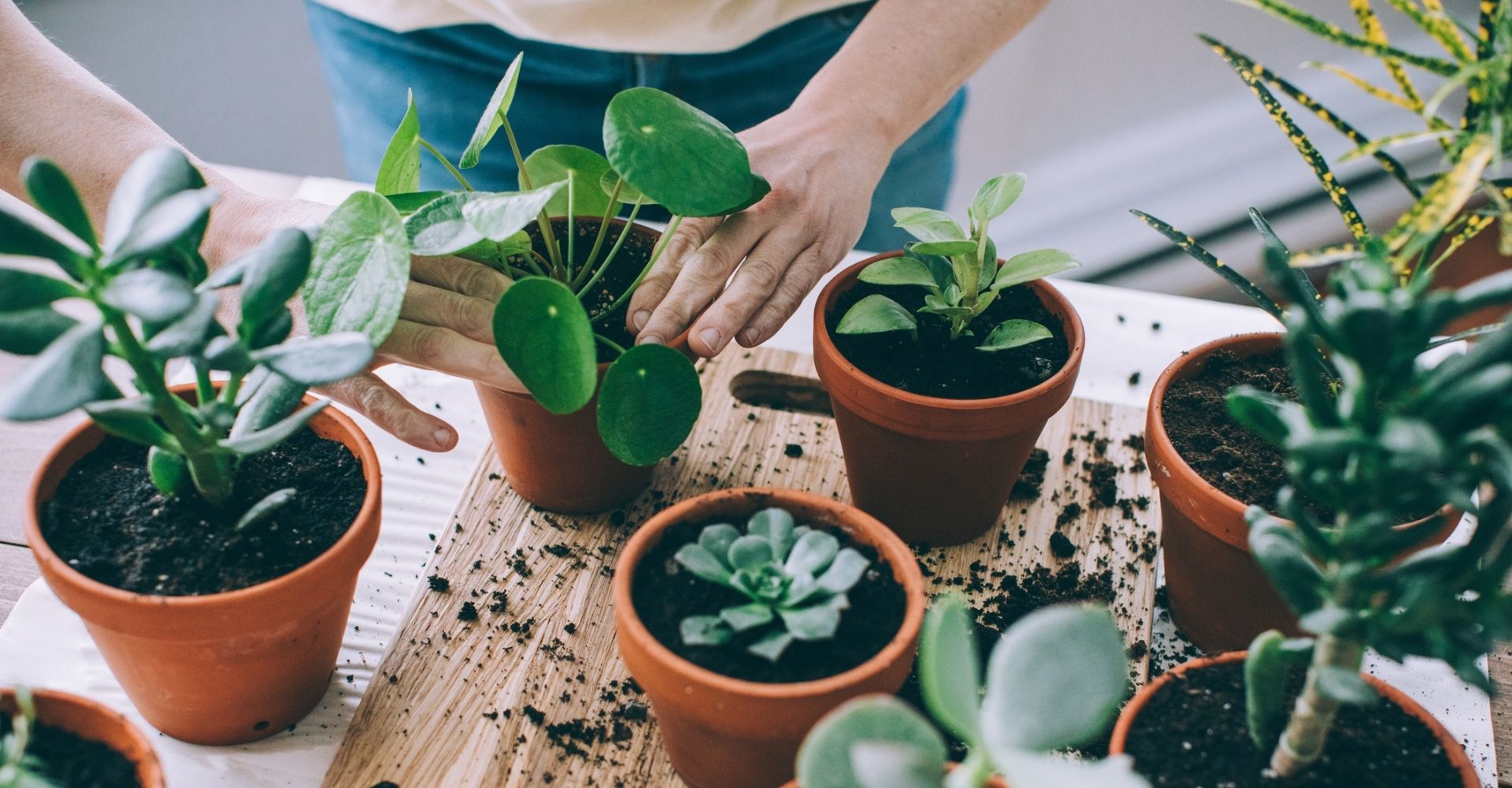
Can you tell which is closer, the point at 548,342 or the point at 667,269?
the point at 548,342

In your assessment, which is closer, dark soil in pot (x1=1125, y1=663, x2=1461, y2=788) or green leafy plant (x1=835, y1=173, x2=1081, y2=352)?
dark soil in pot (x1=1125, y1=663, x2=1461, y2=788)

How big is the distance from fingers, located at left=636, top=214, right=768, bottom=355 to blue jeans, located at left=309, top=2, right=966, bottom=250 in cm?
39

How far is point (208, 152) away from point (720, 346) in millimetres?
1659

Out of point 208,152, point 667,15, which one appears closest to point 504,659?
point 667,15

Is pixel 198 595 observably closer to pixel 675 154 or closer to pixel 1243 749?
pixel 675 154

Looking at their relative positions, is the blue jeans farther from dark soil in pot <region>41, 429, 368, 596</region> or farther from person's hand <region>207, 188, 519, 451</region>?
dark soil in pot <region>41, 429, 368, 596</region>

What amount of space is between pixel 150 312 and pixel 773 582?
39 centimetres

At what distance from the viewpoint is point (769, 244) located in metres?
1.01

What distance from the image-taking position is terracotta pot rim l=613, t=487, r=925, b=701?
0.66 m

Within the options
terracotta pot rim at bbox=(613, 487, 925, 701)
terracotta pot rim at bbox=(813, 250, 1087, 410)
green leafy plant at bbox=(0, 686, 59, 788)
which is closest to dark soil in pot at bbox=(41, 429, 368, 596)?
green leafy plant at bbox=(0, 686, 59, 788)

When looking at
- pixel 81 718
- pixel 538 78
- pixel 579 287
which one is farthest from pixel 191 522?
pixel 538 78

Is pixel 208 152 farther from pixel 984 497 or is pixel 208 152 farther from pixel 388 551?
pixel 984 497

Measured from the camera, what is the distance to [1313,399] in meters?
0.56

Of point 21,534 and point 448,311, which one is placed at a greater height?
point 448,311
